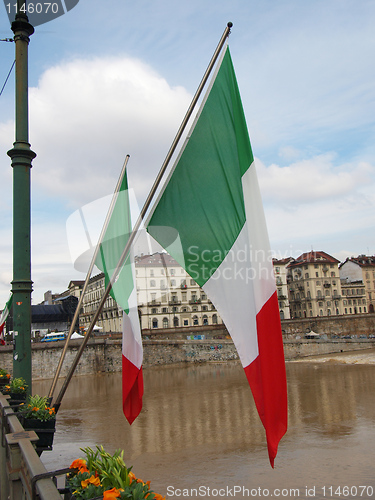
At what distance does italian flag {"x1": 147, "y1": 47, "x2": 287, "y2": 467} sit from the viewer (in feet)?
14.6

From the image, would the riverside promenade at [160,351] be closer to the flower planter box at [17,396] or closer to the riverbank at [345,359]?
the riverbank at [345,359]

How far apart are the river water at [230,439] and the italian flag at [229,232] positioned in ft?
26.5

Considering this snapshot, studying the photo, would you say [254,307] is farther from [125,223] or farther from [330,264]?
[330,264]

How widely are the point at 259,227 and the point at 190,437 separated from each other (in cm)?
1502

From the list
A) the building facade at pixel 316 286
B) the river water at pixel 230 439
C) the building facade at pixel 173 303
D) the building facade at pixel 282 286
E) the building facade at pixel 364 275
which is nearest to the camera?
the river water at pixel 230 439

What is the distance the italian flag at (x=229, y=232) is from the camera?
444 centimetres

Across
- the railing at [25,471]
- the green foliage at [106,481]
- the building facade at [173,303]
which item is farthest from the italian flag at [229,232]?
the building facade at [173,303]

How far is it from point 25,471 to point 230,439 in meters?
14.9

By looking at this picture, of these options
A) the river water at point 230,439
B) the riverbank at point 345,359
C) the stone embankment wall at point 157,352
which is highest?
the stone embankment wall at point 157,352

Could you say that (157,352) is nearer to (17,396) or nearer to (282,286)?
(282,286)

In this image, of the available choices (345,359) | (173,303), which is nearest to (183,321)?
(173,303)

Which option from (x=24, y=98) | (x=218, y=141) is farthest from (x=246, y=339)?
(x=24, y=98)

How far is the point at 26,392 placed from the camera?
625 cm

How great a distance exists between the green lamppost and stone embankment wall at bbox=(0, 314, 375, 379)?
129ft
